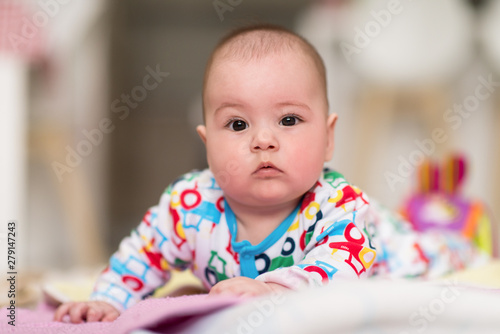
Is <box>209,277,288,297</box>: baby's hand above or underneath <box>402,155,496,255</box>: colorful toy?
underneath

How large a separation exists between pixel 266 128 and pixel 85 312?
1.17 ft

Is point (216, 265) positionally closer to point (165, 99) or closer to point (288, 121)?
point (288, 121)

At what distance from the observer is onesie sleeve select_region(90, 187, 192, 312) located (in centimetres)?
91

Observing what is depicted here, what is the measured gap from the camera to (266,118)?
0.79 meters

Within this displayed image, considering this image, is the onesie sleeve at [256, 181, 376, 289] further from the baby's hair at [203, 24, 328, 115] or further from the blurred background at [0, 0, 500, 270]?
the blurred background at [0, 0, 500, 270]

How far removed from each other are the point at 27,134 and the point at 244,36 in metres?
1.32

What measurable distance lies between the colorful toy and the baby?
0.58 m

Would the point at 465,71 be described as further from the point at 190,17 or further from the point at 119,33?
the point at 119,33

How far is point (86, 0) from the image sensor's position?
2158 mm

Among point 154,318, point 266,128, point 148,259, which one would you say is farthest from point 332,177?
point 154,318

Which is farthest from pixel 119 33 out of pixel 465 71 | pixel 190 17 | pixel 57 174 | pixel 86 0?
pixel 465 71

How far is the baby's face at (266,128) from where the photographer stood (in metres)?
0.78

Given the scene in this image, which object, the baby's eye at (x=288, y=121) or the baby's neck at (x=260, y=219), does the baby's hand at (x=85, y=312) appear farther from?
the baby's eye at (x=288, y=121)

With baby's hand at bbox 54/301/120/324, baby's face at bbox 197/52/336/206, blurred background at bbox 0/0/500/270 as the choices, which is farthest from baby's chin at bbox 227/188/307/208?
blurred background at bbox 0/0/500/270
